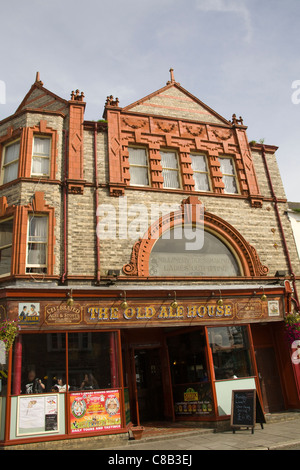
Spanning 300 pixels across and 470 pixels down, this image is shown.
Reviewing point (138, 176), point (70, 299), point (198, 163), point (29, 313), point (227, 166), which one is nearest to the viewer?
point (29, 313)

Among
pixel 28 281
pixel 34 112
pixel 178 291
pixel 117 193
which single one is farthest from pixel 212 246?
pixel 34 112

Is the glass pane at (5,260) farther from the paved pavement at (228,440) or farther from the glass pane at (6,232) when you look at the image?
the paved pavement at (228,440)

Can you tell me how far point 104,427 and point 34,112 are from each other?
11.6 meters

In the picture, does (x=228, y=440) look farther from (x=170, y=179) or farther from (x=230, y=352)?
(x=170, y=179)

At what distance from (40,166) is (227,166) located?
8.30 metres

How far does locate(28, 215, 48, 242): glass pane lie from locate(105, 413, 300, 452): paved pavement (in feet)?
22.8

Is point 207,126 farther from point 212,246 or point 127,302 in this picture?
point 127,302

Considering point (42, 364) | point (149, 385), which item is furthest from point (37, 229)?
point (149, 385)

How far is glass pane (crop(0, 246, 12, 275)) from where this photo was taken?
508 inches

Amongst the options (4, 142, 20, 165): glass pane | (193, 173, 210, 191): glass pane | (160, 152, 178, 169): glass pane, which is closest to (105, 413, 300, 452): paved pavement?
(193, 173, 210, 191): glass pane

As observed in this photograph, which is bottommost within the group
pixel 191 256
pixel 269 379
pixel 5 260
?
pixel 269 379

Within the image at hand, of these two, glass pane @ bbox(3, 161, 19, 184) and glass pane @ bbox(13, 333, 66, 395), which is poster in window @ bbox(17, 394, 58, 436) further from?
glass pane @ bbox(3, 161, 19, 184)

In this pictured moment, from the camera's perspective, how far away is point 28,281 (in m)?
12.2

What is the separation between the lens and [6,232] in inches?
531
